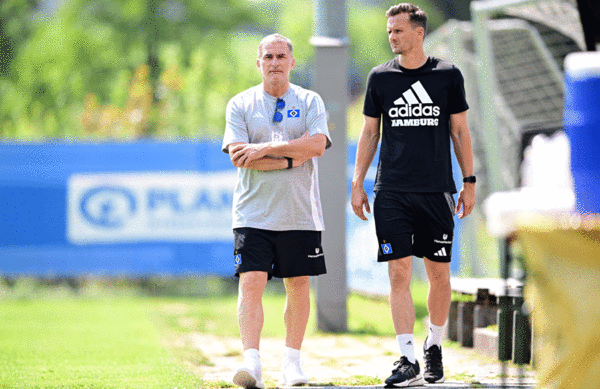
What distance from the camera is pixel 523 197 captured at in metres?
3.26

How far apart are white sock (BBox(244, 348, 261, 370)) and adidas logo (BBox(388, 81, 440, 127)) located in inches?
60.7

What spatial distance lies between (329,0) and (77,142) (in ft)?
16.2

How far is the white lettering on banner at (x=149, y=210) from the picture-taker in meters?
11.8

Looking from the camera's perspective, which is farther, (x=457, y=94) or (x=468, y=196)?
(x=468, y=196)

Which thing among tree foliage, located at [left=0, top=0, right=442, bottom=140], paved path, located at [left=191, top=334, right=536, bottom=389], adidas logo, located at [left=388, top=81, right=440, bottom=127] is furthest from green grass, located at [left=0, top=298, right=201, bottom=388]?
tree foliage, located at [left=0, top=0, right=442, bottom=140]

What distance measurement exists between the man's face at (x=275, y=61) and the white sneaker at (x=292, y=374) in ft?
5.44

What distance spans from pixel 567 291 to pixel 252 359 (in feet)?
6.49

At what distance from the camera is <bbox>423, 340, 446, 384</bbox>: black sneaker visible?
198 inches

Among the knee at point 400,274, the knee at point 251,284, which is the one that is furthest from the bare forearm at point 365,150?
the knee at point 251,284

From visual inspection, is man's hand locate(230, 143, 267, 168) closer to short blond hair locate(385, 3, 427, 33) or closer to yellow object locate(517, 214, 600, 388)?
short blond hair locate(385, 3, 427, 33)

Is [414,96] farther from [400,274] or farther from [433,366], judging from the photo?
[433,366]

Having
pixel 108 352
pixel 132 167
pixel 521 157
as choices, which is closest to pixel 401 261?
pixel 108 352

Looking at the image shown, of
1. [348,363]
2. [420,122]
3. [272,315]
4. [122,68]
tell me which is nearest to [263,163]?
[420,122]

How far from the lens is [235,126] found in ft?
16.3
